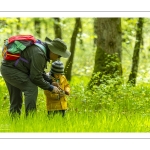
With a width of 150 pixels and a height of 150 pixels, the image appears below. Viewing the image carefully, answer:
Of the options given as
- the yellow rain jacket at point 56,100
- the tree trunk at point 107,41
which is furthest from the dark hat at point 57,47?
the tree trunk at point 107,41

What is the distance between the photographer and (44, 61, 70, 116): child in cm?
654

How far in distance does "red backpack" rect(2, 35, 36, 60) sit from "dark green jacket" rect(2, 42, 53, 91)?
0.09 m

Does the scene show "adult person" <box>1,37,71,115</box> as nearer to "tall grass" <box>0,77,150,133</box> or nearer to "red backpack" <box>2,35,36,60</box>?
"red backpack" <box>2,35,36,60</box>

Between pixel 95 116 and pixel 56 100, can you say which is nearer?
pixel 56 100

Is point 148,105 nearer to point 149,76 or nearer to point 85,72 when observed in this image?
point 149,76

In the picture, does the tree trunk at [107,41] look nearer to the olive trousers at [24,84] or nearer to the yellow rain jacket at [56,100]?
the yellow rain jacket at [56,100]

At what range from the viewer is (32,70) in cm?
626

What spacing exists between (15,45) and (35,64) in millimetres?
488

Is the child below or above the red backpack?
below

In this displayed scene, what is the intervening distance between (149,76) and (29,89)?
15.1 ft

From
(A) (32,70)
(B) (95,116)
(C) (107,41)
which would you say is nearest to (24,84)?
(A) (32,70)

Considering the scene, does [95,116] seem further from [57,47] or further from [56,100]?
[57,47]

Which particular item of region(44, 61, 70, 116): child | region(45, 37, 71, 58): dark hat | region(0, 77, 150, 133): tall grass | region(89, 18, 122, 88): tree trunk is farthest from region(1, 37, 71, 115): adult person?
region(89, 18, 122, 88): tree trunk
